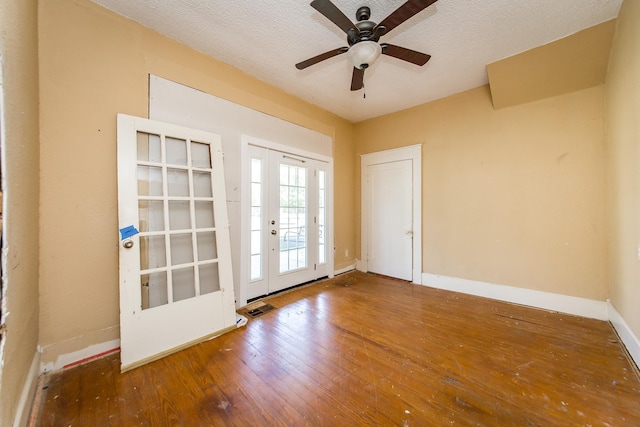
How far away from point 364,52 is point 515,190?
266cm

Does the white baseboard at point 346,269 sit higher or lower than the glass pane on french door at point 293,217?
lower

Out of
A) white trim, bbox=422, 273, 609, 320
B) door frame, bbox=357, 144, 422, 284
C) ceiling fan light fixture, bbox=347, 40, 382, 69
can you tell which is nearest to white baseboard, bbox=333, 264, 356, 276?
door frame, bbox=357, 144, 422, 284

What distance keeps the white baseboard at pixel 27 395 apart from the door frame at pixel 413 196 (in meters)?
4.06

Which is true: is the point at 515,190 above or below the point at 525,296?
above

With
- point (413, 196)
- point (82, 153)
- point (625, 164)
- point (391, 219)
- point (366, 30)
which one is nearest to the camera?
point (366, 30)

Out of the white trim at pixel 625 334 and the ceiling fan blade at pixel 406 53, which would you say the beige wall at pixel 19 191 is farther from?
the white trim at pixel 625 334

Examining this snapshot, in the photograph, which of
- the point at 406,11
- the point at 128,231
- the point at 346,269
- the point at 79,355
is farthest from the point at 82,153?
the point at 346,269

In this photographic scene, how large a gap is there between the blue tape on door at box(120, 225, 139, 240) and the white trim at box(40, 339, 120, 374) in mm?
939

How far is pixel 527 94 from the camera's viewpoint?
2.90 meters

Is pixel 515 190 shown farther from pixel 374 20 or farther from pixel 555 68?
pixel 374 20

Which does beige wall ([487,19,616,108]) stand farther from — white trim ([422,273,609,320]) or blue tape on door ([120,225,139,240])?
blue tape on door ([120,225,139,240])

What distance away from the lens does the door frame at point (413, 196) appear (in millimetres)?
3848

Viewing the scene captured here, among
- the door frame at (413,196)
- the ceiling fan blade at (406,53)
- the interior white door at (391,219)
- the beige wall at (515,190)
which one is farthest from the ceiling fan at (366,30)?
the interior white door at (391,219)

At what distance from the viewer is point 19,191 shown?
1.33 meters
